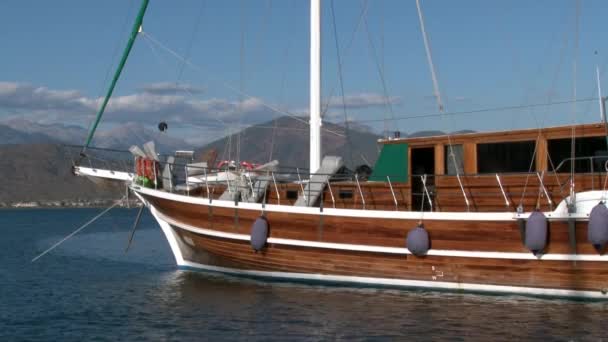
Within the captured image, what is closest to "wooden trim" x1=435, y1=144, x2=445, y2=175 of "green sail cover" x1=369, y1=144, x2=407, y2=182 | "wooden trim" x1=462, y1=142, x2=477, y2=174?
"wooden trim" x1=462, y1=142, x2=477, y2=174

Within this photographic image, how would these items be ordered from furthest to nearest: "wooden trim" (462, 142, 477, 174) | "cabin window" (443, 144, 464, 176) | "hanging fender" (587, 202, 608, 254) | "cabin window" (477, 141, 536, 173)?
"cabin window" (443, 144, 464, 176)
"wooden trim" (462, 142, 477, 174)
"cabin window" (477, 141, 536, 173)
"hanging fender" (587, 202, 608, 254)

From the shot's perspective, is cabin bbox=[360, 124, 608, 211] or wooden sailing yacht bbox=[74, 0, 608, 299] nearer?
wooden sailing yacht bbox=[74, 0, 608, 299]

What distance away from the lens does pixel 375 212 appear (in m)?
18.4

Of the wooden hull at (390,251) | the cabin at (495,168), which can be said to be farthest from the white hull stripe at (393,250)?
the cabin at (495,168)

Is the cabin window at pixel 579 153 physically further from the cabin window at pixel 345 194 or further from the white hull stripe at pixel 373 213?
the cabin window at pixel 345 194

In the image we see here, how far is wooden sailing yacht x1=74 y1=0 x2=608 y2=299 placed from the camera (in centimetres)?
1678

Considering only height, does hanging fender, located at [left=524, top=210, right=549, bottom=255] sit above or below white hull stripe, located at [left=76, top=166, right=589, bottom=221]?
below

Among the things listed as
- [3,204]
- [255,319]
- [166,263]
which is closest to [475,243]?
[255,319]

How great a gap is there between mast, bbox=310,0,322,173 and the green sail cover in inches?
78.8

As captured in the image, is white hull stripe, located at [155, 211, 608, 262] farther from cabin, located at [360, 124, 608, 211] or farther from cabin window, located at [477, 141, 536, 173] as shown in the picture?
cabin window, located at [477, 141, 536, 173]

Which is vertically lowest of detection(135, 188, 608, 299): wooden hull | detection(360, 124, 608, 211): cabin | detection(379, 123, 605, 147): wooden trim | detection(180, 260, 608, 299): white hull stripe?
detection(180, 260, 608, 299): white hull stripe

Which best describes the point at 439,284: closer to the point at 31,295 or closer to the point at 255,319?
the point at 255,319

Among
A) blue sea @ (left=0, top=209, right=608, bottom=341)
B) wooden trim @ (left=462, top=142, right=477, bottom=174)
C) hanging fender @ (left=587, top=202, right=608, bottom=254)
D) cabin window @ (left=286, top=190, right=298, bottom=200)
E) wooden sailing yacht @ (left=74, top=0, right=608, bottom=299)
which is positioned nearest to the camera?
blue sea @ (left=0, top=209, right=608, bottom=341)

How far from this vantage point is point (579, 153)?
1759 centimetres
